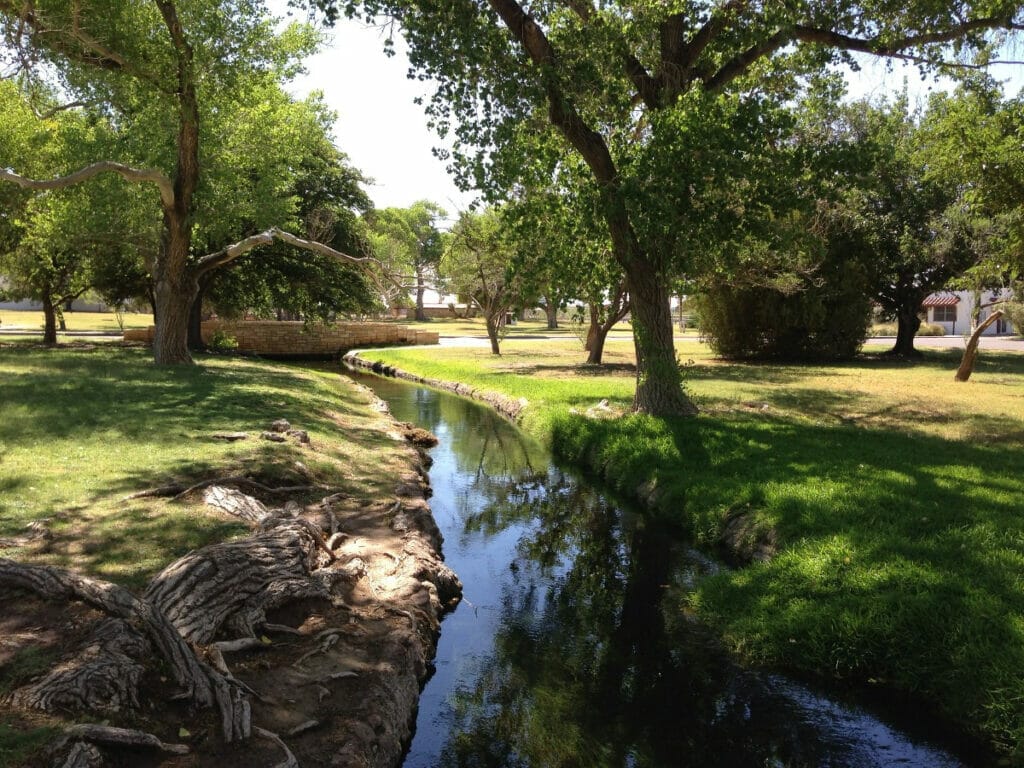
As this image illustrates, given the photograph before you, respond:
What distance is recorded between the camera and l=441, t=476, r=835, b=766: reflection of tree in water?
4797 millimetres

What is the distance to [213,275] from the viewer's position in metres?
27.3

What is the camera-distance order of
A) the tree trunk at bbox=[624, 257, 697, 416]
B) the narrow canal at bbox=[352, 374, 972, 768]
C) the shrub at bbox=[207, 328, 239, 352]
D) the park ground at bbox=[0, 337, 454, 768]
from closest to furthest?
the park ground at bbox=[0, 337, 454, 768]
the narrow canal at bbox=[352, 374, 972, 768]
the tree trunk at bbox=[624, 257, 697, 416]
the shrub at bbox=[207, 328, 239, 352]

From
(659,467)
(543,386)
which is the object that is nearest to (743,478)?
(659,467)

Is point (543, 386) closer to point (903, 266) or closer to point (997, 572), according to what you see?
point (997, 572)

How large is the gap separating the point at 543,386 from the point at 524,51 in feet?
30.6

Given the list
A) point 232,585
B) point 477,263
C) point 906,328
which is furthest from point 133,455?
point 906,328

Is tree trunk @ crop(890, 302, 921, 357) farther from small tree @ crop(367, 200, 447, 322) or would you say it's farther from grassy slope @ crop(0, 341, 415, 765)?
small tree @ crop(367, 200, 447, 322)

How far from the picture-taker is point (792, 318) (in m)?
28.5

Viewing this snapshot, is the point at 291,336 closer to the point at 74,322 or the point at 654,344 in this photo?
the point at 74,322

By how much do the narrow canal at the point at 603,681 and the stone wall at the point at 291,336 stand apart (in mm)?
23979

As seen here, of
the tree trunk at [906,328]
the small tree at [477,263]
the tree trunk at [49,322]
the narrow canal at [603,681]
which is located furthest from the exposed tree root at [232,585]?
the tree trunk at [906,328]

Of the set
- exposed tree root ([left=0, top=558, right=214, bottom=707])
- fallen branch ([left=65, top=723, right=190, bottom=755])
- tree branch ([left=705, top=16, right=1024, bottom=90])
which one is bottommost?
fallen branch ([left=65, top=723, right=190, bottom=755])

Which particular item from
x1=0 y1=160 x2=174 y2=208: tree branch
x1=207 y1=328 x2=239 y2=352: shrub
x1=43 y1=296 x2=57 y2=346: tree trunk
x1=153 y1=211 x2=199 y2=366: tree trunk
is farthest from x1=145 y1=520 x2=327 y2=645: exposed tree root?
x1=207 y1=328 x2=239 y2=352: shrub

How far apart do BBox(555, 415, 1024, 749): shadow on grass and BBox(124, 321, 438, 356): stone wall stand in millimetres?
23969
